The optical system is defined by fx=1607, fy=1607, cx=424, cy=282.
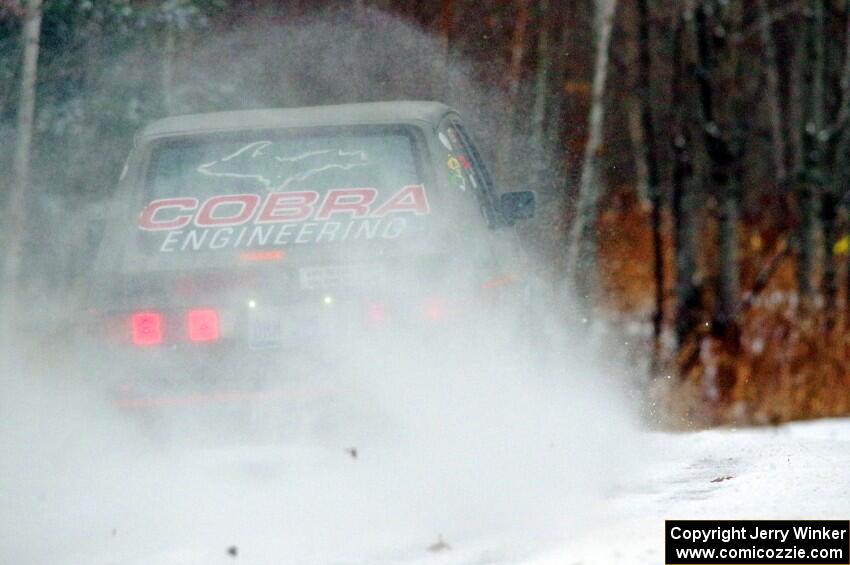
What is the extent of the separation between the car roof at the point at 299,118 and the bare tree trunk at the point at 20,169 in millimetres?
6156

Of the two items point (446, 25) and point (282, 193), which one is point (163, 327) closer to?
point (282, 193)

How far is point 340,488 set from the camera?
275 inches

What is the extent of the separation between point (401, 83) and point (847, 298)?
5.83 meters

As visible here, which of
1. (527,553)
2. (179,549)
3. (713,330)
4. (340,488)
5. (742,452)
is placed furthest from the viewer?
(713,330)

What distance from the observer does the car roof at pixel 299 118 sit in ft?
25.5

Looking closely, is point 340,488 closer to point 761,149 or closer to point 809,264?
point 809,264

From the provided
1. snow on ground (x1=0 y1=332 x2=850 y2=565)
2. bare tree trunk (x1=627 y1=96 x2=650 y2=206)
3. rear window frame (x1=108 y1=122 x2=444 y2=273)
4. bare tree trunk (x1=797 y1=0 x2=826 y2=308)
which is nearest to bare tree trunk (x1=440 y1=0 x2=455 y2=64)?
bare tree trunk (x1=797 y1=0 x2=826 y2=308)

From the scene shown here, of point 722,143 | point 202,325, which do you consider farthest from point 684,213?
point 202,325

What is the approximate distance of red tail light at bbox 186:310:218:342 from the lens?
24.2 ft

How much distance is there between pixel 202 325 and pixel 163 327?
19 centimetres

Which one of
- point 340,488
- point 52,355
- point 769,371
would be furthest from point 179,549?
point 52,355

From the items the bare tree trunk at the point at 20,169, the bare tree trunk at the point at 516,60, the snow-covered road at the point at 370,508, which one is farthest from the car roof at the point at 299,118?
the bare tree trunk at the point at 516,60

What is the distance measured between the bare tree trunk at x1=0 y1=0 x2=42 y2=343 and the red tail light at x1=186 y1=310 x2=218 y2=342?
281 inches

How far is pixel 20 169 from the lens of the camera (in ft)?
46.5
